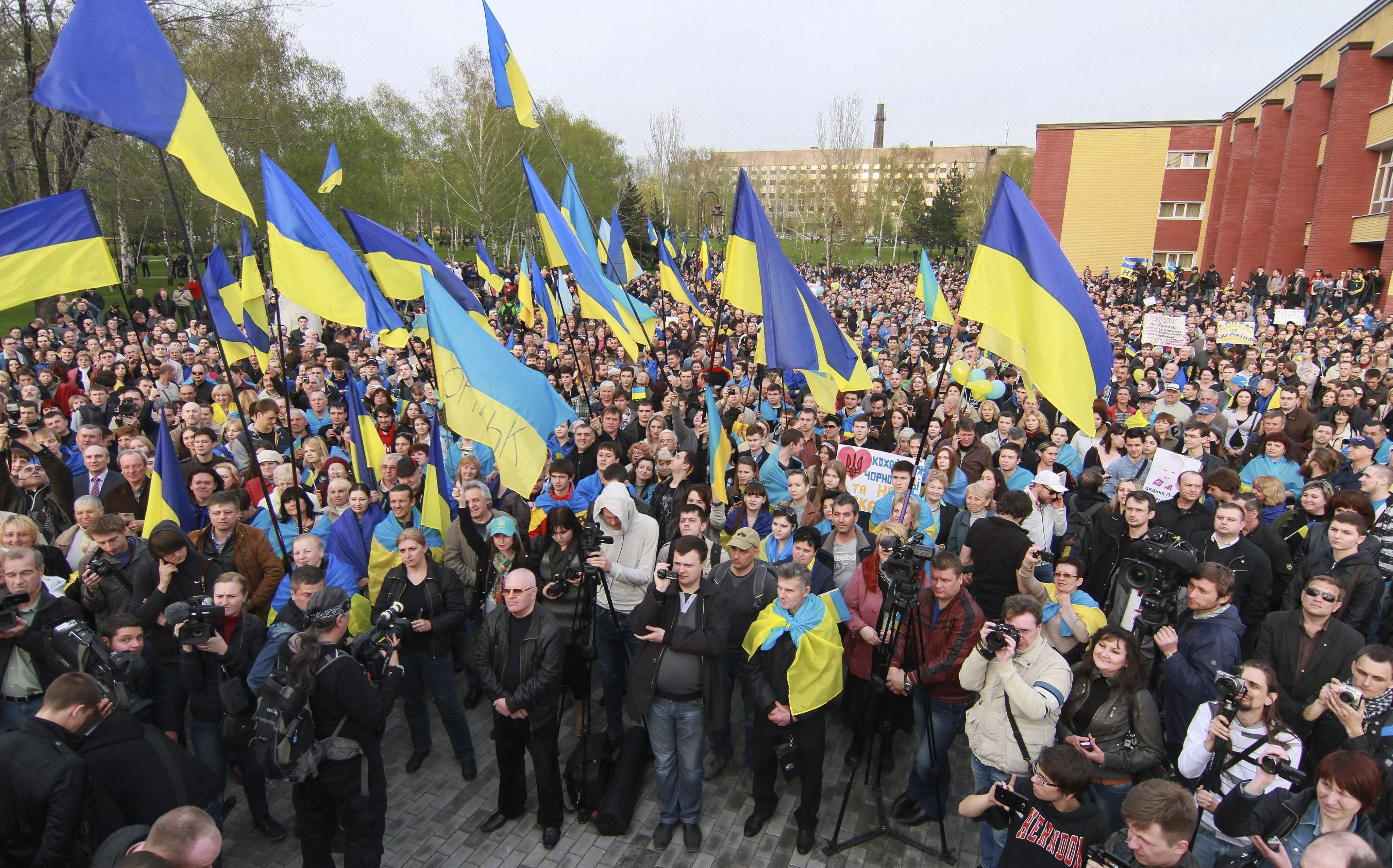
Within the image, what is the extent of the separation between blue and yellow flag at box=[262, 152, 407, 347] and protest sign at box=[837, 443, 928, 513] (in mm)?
4639

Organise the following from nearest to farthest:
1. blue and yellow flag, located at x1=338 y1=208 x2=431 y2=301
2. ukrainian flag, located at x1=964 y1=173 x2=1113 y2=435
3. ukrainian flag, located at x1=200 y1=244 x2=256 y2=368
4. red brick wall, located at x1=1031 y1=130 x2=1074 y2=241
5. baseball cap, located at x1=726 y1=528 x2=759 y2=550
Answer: baseball cap, located at x1=726 y1=528 x2=759 y2=550
ukrainian flag, located at x1=964 y1=173 x2=1113 y2=435
blue and yellow flag, located at x1=338 y1=208 x2=431 y2=301
ukrainian flag, located at x1=200 y1=244 x2=256 y2=368
red brick wall, located at x1=1031 y1=130 x2=1074 y2=241

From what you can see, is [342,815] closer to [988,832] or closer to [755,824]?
[755,824]

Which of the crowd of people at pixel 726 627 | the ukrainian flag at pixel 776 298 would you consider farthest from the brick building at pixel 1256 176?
the ukrainian flag at pixel 776 298

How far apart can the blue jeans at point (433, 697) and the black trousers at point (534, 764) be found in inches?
23.9

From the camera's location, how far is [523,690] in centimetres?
433

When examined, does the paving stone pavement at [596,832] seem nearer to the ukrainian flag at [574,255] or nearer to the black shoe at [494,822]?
the black shoe at [494,822]

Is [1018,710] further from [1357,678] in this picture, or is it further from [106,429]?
[106,429]

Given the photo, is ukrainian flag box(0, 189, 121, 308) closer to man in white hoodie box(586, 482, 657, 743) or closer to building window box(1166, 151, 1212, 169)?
man in white hoodie box(586, 482, 657, 743)

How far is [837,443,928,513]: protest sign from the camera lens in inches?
261

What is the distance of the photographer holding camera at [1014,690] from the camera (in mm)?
3629

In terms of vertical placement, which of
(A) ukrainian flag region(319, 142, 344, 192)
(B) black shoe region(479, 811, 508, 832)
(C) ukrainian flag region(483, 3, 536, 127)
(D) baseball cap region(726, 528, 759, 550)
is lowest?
(B) black shoe region(479, 811, 508, 832)

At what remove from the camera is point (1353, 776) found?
2.94m

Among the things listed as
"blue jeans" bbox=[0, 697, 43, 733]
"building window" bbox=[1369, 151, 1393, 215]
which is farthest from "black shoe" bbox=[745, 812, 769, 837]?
"building window" bbox=[1369, 151, 1393, 215]

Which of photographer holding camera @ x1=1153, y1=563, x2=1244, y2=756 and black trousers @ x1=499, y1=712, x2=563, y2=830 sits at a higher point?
photographer holding camera @ x1=1153, y1=563, x2=1244, y2=756
